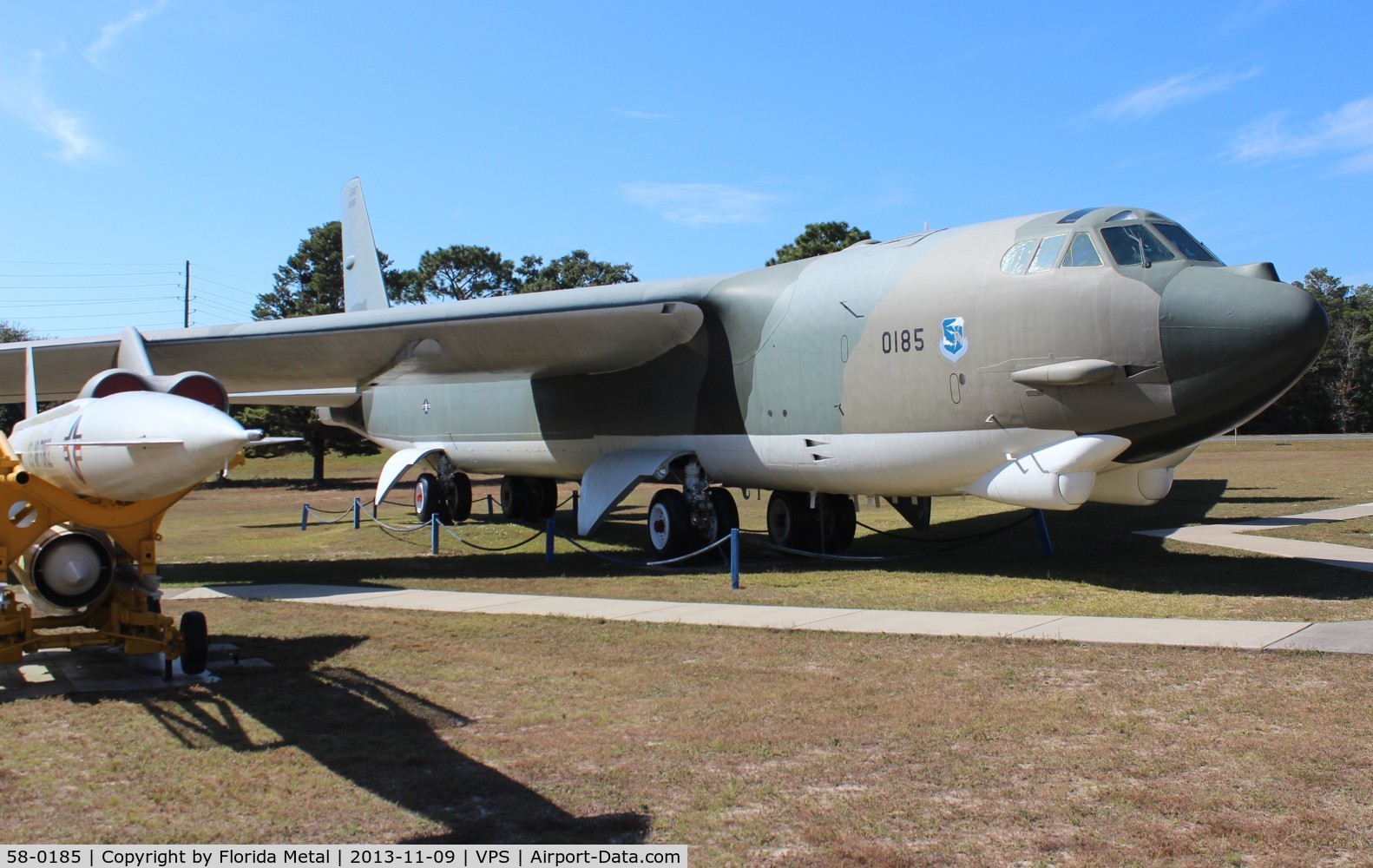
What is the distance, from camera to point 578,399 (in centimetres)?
1875

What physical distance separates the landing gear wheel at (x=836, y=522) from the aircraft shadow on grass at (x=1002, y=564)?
621 millimetres

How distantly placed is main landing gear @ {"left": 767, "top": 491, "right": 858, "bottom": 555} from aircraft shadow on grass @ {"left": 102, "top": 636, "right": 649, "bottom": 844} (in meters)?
8.76

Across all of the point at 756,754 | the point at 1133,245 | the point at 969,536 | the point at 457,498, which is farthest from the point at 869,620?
the point at 457,498

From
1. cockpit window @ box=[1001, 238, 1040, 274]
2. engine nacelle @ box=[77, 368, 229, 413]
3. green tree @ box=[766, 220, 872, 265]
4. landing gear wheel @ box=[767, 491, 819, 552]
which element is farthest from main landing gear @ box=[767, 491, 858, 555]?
green tree @ box=[766, 220, 872, 265]

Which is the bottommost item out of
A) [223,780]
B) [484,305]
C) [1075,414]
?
[223,780]

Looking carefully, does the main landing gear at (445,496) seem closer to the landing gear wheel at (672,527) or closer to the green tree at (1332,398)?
the landing gear wheel at (672,527)

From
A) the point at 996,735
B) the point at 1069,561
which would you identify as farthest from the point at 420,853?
the point at 1069,561

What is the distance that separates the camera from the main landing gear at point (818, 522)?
661 inches

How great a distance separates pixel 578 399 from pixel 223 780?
13062mm

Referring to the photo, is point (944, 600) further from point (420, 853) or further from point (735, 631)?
point (420, 853)

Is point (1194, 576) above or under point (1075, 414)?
under

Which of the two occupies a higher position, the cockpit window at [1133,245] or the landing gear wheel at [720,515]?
the cockpit window at [1133,245]

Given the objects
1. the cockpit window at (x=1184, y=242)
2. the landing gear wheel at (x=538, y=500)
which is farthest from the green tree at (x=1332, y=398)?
the cockpit window at (x=1184, y=242)

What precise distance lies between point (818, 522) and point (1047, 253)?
6.20 meters
